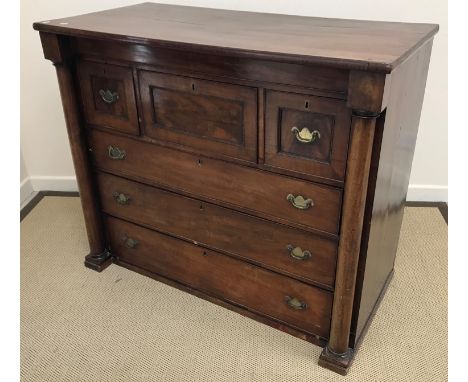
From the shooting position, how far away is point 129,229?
1.84m

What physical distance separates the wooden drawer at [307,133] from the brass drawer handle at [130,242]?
788 mm

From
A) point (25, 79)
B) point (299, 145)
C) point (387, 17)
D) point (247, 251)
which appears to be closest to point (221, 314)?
point (247, 251)

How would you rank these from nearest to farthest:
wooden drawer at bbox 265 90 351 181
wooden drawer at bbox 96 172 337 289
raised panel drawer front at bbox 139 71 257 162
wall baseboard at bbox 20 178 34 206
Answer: wooden drawer at bbox 265 90 351 181, raised panel drawer front at bbox 139 71 257 162, wooden drawer at bbox 96 172 337 289, wall baseboard at bbox 20 178 34 206

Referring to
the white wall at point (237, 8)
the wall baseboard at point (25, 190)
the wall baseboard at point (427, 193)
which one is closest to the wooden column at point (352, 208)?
the white wall at point (237, 8)

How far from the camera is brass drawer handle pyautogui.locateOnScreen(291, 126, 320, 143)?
1229mm

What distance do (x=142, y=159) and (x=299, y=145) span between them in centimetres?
62

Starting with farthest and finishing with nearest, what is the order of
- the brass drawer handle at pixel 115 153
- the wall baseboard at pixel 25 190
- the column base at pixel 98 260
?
the wall baseboard at pixel 25 190 → the column base at pixel 98 260 → the brass drawer handle at pixel 115 153

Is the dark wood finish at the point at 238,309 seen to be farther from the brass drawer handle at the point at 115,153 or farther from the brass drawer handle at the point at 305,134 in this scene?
the brass drawer handle at the point at 305,134

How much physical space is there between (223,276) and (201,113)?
0.62 m

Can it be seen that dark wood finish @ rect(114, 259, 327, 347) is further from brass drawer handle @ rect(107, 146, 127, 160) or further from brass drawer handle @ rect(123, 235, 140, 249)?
brass drawer handle @ rect(107, 146, 127, 160)

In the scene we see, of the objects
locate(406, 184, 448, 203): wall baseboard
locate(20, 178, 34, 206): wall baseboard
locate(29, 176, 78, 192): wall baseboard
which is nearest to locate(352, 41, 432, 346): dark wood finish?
locate(406, 184, 448, 203): wall baseboard

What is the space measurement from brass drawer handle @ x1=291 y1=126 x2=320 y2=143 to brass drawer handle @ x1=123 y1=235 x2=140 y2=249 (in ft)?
2.91

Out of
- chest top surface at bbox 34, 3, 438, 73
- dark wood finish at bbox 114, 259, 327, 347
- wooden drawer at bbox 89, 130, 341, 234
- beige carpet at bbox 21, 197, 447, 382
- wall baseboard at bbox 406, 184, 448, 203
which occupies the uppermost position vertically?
chest top surface at bbox 34, 3, 438, 73

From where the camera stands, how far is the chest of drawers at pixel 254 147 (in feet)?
3.90
